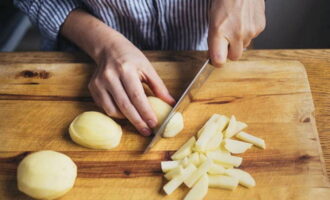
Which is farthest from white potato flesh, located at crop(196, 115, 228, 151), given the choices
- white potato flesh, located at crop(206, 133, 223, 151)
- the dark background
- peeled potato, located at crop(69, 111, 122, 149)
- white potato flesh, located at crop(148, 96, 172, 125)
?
the dark background

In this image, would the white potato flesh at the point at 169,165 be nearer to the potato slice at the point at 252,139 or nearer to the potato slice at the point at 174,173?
the potato slice at the point at 174,173

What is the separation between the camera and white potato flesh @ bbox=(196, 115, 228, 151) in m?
1.18

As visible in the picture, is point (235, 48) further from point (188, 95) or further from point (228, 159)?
point (228, 159)

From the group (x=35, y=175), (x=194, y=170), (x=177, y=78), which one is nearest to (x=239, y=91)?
(x=177, y=78)

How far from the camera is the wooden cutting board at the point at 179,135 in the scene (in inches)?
43.9

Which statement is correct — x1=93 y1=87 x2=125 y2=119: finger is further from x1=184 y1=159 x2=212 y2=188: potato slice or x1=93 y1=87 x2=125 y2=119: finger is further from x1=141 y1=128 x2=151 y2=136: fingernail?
x1=184 y1=159 x2=212 y2=188: potato slice

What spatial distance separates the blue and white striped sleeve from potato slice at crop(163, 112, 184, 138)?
1.72 ft

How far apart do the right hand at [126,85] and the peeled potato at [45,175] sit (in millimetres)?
220

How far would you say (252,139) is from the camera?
3.93ft

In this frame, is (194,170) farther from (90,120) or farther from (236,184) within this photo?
(90,120)

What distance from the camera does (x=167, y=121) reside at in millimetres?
1194

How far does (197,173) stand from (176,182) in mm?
59

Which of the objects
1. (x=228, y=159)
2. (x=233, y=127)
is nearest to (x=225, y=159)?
(x=228, y=159)

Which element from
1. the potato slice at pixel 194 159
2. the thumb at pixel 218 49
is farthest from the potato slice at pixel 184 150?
the thumb at pixel 218 49
